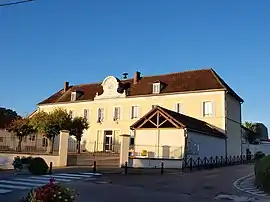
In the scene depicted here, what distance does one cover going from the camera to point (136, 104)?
1670 inches

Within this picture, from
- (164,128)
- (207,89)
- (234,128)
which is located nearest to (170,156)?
(164,128)

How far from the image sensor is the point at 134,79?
45875 millimetres

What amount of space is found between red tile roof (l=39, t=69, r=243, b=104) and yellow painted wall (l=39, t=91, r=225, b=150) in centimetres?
71

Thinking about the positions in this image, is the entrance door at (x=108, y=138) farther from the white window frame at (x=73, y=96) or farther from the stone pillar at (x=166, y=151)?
the stone pillar at (x=166, y=151)

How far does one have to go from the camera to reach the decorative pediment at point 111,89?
4391 centimetres

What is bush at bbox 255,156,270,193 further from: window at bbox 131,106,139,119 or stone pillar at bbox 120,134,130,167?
window at bbox 131,106,139,119

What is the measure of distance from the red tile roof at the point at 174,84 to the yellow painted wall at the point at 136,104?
2.32 feet

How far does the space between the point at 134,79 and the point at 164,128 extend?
18133 mm

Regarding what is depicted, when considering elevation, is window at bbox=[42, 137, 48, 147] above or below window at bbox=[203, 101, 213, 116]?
below

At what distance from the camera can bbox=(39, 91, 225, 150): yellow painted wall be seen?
1455 inches

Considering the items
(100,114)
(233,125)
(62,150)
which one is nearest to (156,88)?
→ (100,114)

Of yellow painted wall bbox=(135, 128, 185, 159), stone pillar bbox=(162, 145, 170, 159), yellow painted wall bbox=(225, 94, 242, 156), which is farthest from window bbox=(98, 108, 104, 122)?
stone pillar bbox=(162, 145, 170, 159)

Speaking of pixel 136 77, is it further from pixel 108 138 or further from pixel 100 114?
pixel 108 138

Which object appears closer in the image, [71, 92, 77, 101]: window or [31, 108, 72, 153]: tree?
[31, 108, 72, 153]: tree
